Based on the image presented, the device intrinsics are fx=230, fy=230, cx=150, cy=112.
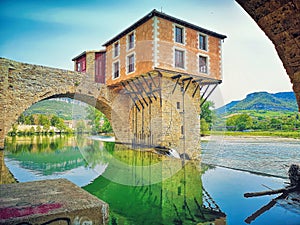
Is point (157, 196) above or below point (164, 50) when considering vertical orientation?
below

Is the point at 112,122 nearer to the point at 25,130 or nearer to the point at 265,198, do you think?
the point at 265,198

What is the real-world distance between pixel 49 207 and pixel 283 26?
7.72 ft

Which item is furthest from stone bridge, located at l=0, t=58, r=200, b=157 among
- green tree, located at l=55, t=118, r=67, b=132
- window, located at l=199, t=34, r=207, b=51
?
green tree, located at l=55, t=118, r=67, b=132

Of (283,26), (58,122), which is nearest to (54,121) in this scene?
(58,122)

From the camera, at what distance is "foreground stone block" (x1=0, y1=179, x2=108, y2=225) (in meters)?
1.60

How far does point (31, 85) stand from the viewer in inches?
381

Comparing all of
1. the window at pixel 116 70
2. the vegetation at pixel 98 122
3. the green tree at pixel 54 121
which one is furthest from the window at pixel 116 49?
the green tree at pixel 54 121

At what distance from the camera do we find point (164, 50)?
9.26m

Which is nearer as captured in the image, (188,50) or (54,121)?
(188,50)

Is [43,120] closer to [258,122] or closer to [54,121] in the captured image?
[54,121]

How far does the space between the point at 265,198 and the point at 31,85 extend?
942cm

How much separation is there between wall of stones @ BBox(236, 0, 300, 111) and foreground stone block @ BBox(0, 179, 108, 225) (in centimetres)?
195

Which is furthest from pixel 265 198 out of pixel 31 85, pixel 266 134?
pixel 266 134

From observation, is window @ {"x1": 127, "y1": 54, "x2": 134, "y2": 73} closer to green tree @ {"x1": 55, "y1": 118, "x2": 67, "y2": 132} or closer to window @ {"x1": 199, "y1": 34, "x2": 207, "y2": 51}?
window @ {"x1": 199, "y1": 34, "x2": 207, "y2": 51}
